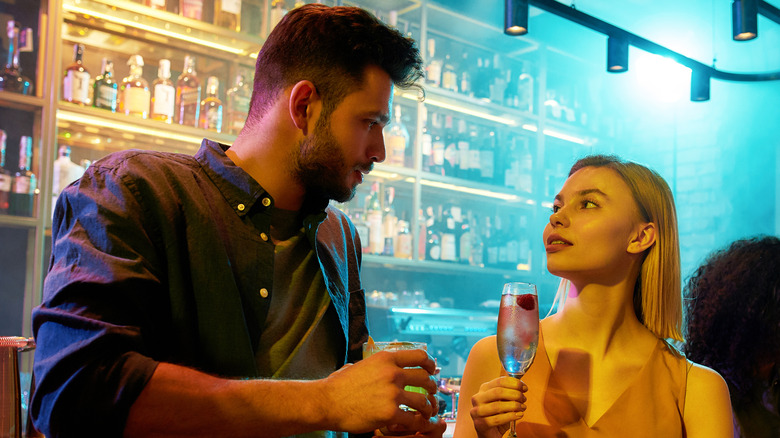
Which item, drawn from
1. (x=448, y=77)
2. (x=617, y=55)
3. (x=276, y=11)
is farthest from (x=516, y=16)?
(x=448, y=77)

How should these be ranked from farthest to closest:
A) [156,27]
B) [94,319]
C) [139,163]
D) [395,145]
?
1. [395,145]
2. [156,27]
3. [139,163]
4. [94,319]

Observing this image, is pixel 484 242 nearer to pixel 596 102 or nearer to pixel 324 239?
pixel 596 102

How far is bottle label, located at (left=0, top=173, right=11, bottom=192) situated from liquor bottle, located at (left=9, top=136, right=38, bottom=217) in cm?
2

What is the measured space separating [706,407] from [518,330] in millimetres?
624

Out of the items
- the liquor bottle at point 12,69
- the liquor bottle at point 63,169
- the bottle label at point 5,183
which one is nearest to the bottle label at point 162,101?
the liquor bottle at point 63,169

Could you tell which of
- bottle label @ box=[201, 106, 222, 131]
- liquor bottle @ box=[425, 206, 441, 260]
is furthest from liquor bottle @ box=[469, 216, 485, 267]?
bottle label @ box=[201, 106, 222, 131]

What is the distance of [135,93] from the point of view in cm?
291

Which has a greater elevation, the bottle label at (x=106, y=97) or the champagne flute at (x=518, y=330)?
the bottle label at (x=106, y=97)

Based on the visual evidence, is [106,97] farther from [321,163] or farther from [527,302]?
[527,302]

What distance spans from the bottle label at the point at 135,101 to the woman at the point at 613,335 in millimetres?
1946

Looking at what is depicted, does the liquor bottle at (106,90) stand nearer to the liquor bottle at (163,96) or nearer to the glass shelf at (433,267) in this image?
the liquor bottle at (163,96)

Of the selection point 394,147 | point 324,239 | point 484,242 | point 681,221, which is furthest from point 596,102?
point 324,239

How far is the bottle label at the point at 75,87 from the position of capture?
109 inches

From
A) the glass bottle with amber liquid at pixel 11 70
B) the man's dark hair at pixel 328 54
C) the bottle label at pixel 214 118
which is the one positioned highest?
the glass bottle with amber liquid at pixel 11 70
